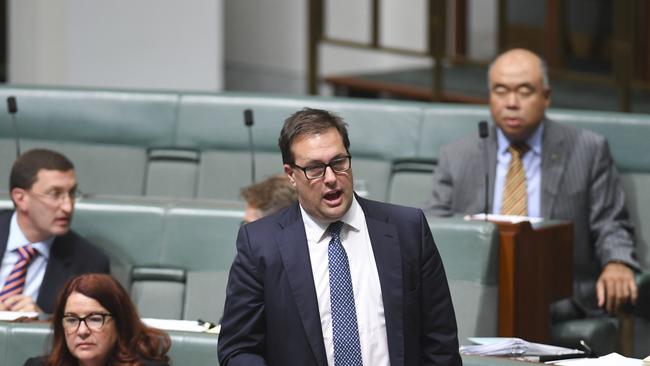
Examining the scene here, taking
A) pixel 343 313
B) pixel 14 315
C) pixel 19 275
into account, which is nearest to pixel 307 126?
pixel 343 313

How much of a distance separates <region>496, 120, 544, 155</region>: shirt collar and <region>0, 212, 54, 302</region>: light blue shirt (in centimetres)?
119

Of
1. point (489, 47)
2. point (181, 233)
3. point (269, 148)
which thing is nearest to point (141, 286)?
point (181, 233)

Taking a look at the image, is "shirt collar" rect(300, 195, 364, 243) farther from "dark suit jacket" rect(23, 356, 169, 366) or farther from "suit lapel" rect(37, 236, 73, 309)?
"suit lapel" rect(37, 236, 73, 309)

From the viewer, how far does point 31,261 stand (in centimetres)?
354

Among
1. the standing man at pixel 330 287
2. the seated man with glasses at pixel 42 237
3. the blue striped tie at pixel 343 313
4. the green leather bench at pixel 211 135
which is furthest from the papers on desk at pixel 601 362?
the seated man with glasses at pixel 42 237

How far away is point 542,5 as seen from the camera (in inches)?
241

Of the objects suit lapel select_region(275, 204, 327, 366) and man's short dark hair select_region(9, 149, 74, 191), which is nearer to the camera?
suit lapel select_region(275, 204, 327, 366)

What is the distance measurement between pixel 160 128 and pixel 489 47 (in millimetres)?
2411

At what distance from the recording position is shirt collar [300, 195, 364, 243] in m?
2.40

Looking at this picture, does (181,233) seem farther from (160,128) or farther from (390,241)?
(390,241)

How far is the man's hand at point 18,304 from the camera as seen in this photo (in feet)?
10.9

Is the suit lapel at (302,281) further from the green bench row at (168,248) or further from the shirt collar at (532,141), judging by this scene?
the shirt collar at (532,141)

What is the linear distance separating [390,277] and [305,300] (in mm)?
146

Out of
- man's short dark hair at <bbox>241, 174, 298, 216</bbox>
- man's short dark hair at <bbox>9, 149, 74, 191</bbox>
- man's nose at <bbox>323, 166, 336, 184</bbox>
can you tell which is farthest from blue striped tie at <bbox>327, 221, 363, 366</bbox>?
man's short dark hair at <bbox>9, 149, 74, 191</bbox>
